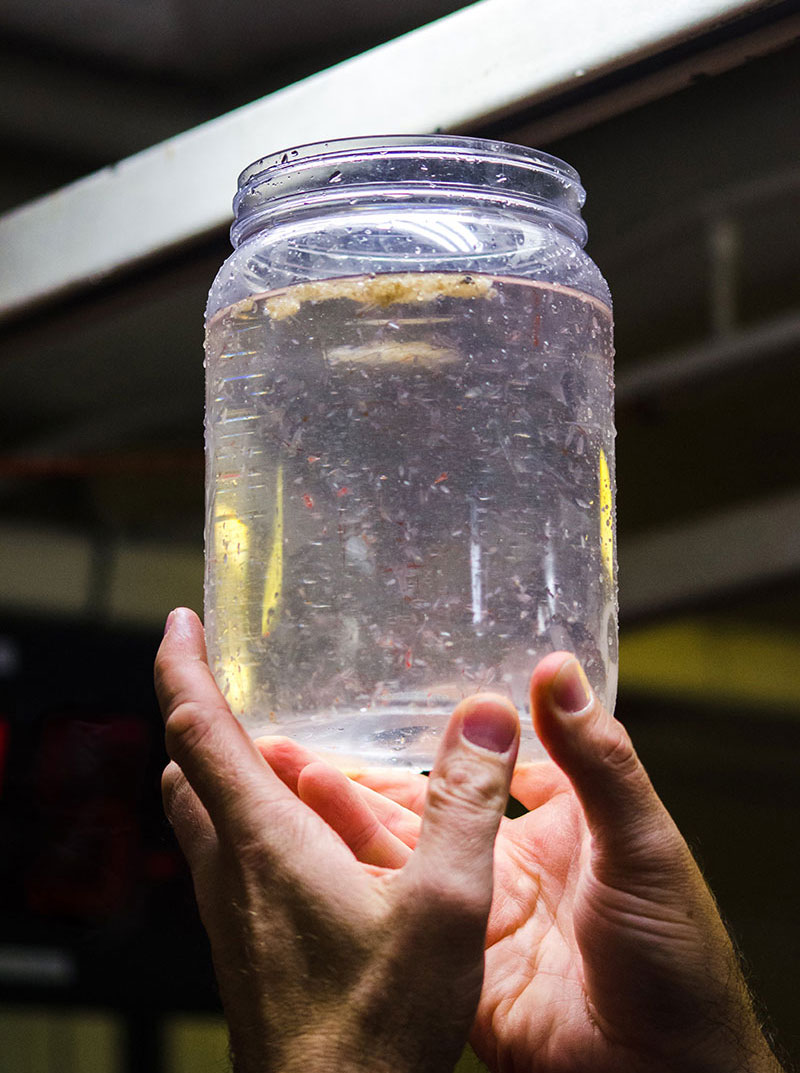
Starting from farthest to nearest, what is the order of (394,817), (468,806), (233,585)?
(394,817) < (233,585) < (468,806)

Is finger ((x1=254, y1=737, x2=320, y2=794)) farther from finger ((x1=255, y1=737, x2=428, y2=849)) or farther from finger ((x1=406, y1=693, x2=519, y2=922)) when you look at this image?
finger ((x1=406, y1=693, x2=519, y2=922))

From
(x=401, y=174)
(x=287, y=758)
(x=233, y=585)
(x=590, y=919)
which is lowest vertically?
(x=590, y=919)

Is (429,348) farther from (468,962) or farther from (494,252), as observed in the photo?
(468,962)

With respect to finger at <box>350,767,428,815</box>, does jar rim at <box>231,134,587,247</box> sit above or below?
above

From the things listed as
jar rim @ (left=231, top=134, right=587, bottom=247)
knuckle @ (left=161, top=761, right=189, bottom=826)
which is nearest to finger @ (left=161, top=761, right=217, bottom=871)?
knuckle @ (left=161, top=761, right=189, bottom=826)

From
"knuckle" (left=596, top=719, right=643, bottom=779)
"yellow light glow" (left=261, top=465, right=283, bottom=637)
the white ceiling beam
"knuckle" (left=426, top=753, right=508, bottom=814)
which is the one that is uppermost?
the white ceiling beam

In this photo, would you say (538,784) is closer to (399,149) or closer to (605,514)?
(605,514)

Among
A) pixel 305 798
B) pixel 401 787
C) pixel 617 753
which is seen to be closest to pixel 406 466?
pixel 617 753
